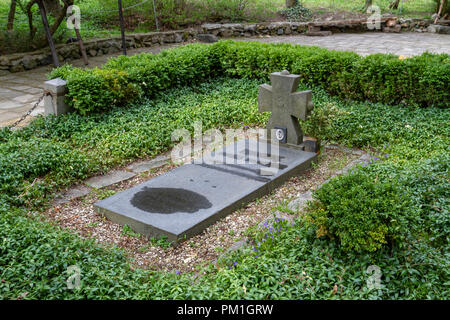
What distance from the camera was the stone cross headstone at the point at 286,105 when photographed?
5584 mm

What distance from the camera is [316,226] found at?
3.62 meters

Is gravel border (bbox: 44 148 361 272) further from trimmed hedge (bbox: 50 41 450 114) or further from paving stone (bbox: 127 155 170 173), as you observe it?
trimmed hedge (bbox: 50 41 450 114)

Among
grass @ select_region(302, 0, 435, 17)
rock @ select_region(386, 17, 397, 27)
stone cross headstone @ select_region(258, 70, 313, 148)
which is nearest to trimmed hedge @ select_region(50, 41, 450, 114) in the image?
stone cross headstone @ select_region(258, 70, 313, 148)

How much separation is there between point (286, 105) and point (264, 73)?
2712 millimetres

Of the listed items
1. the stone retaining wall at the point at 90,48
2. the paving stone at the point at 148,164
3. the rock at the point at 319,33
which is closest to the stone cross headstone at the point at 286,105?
the paving stone at the point at 148,164

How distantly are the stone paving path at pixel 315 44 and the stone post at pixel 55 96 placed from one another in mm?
716

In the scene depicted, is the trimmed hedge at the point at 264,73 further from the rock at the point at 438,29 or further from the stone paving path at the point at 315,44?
the rock at the point at 438,29

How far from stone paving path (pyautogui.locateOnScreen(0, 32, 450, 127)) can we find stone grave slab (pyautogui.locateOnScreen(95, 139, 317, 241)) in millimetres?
3280

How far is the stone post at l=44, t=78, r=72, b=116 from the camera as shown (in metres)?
6.44

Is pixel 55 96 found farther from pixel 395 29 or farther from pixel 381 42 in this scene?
pixel 395 29

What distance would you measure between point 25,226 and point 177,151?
106 inches

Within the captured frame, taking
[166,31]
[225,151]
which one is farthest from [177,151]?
[166,31]

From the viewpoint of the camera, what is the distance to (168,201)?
4477mm

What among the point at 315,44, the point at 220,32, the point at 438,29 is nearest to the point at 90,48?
the point at 220,32
